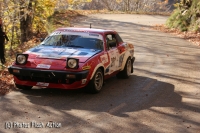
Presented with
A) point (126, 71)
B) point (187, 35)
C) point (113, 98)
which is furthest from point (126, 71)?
point (187, 35)

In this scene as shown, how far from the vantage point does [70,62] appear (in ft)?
25.1

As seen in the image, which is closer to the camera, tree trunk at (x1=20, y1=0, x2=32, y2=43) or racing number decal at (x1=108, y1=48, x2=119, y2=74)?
racing number decal at (x1=108, y1=48, x2=119, y2=74)

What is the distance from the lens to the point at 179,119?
6.61 meters

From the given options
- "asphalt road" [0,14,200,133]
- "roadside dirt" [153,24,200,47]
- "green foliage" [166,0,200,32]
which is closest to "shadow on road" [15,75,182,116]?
"asphalt road" [0,14,200,133]

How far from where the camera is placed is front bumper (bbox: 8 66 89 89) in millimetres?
7516

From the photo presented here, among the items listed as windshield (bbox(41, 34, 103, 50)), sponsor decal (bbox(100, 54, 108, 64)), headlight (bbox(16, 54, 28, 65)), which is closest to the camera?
headlight (bbox(16, 54, 28, 65))

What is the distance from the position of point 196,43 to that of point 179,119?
43.6ft

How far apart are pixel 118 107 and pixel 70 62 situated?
148 cm

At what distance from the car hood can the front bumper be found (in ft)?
1.53

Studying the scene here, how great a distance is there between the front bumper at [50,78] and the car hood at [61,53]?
0.47 m

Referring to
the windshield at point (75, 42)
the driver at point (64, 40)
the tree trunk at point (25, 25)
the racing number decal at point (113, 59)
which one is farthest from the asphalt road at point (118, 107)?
the tree trunk at point (25, 25)

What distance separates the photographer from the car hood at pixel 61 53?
314 inches

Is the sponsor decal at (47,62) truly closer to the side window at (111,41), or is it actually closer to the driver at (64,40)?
the driver at (64,40)

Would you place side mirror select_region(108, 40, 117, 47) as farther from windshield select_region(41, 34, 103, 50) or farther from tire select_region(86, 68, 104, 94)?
tire select_region(86, 68, 104, 94)
